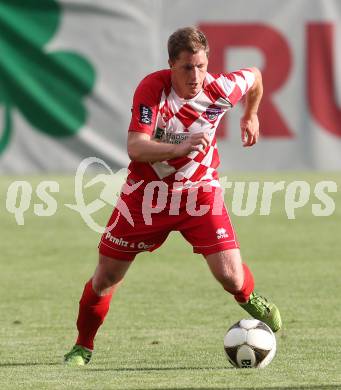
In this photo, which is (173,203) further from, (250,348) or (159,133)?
(250,348)

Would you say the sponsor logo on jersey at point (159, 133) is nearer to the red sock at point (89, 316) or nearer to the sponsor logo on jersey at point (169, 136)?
the sponsor logo on jersey at point (169, 136)

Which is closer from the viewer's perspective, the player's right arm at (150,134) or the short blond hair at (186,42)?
the player's right arm at (150,134)

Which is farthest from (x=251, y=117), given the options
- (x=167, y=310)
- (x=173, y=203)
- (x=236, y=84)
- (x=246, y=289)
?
(x=167, y=310)

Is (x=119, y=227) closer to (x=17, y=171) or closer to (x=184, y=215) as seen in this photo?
(x=184, y=215)

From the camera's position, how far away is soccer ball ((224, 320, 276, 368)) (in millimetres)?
6414

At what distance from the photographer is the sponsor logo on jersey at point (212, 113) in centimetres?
668

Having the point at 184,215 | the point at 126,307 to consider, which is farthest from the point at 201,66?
the point at 126,307

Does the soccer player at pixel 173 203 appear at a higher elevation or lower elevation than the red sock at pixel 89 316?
higher

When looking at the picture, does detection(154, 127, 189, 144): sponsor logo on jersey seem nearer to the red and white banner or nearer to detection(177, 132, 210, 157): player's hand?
detection(177, 132, 210, 157): player's hand

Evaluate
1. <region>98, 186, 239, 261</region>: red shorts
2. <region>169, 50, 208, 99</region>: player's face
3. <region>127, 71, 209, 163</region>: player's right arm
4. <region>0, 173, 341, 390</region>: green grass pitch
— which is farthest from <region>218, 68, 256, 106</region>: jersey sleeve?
<region>0, 173, 341, 390</region>: green grass pitch

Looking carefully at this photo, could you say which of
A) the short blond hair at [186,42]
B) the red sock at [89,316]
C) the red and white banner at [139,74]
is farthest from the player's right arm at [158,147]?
the red and white banner at [139,74]

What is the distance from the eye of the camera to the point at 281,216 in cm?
1453

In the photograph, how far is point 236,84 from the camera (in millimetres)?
6902

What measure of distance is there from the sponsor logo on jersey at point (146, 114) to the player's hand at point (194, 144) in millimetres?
376
